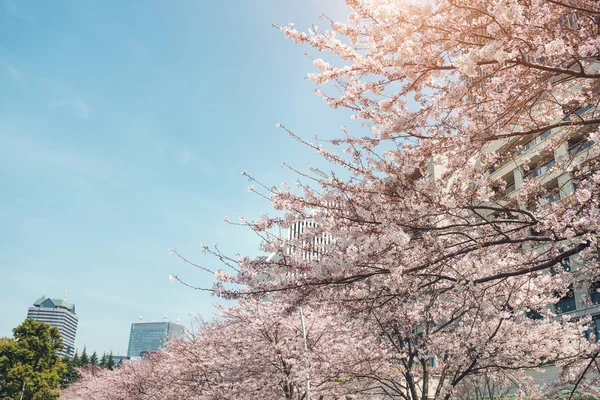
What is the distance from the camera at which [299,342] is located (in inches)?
633

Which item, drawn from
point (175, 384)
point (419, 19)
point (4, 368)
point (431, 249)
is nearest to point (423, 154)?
point (431, 249)

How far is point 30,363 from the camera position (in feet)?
136

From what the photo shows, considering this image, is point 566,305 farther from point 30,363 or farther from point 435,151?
point 30,363

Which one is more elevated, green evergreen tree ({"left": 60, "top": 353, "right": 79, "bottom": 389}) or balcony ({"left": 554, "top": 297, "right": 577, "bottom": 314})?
balcony ({"left": 554, "top": 297, "right": 577, "bottom": 314})

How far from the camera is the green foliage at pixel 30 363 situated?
39562 mm

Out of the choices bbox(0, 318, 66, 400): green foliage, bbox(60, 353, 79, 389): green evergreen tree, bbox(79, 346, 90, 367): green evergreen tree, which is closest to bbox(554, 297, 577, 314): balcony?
bbox(0, 318, 66, 400): green foliage

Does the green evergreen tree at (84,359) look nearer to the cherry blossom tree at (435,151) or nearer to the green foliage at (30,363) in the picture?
the green foliage at (30,363)

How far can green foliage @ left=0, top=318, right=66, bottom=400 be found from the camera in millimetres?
39562

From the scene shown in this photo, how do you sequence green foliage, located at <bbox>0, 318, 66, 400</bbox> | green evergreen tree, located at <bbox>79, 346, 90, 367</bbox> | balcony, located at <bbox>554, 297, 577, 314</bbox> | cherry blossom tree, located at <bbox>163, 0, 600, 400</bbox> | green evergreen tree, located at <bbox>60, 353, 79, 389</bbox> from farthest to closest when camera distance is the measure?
1. green evergreen tree, located at <bbox>79, 346, 90, 367</bbox>
2. green evergreen tree, located at <bbox>60, 353, 79, 389</bbox>
3. green foliage, located at <bbox>0, 318, 66, 400</bbox>
4. balcony, located at <bbox>554, 297, 577, 314</bbox>
5. cherry blossom tree, located at <bbox>163, 0, 600, 400</bbox>

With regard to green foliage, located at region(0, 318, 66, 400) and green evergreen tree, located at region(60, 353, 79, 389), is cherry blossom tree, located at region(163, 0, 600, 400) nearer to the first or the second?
green foliage, located at region(0, 318, 66, 400)

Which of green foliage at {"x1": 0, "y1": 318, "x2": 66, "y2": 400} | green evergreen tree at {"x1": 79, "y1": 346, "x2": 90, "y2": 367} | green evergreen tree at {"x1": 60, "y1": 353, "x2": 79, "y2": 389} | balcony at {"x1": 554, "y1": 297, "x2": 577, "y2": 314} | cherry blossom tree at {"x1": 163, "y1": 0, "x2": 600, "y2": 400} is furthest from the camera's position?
green evergreen tree at {"x1": 79, "y1": 346, "x2": 90, "y2": 367}

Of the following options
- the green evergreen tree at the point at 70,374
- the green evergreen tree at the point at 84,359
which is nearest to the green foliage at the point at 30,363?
the green evergreen tree at the point at 70,374

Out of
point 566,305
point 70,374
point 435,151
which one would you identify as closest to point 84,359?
point 70,374

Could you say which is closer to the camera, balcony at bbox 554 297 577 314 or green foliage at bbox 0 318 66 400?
balcony at bbox 554 297 577 314
